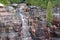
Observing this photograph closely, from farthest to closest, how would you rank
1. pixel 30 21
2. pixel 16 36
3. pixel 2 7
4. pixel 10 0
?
pixel 10 0
pixel 2 7
pixel 30 21
pixel 16 36

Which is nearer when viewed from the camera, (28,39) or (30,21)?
(28,39)

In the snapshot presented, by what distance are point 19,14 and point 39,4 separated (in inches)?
29.4

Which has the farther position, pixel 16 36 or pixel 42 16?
pixel 42 16

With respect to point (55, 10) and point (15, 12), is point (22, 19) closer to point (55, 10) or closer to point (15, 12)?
point (15, 12)

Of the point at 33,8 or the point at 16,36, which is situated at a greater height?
the point at 33,8

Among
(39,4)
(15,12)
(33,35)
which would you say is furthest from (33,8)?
(33,35)

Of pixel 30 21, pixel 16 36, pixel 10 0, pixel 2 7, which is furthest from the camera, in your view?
pixel 10 0

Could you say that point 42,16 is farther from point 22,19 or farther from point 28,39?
point 28,39

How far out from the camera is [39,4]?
211 inches

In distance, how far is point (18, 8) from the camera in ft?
17.1

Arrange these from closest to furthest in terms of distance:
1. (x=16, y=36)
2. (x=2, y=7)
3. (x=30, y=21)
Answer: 1. (x=16, y=36)
2. (x=30, y=21)
3. (x=2, y=7)

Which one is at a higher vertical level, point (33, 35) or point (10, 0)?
point (10, 0)

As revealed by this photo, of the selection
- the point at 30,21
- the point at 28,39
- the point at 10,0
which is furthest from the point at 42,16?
the point at 10,0

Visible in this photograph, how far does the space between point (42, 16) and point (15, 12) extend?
56 cm
